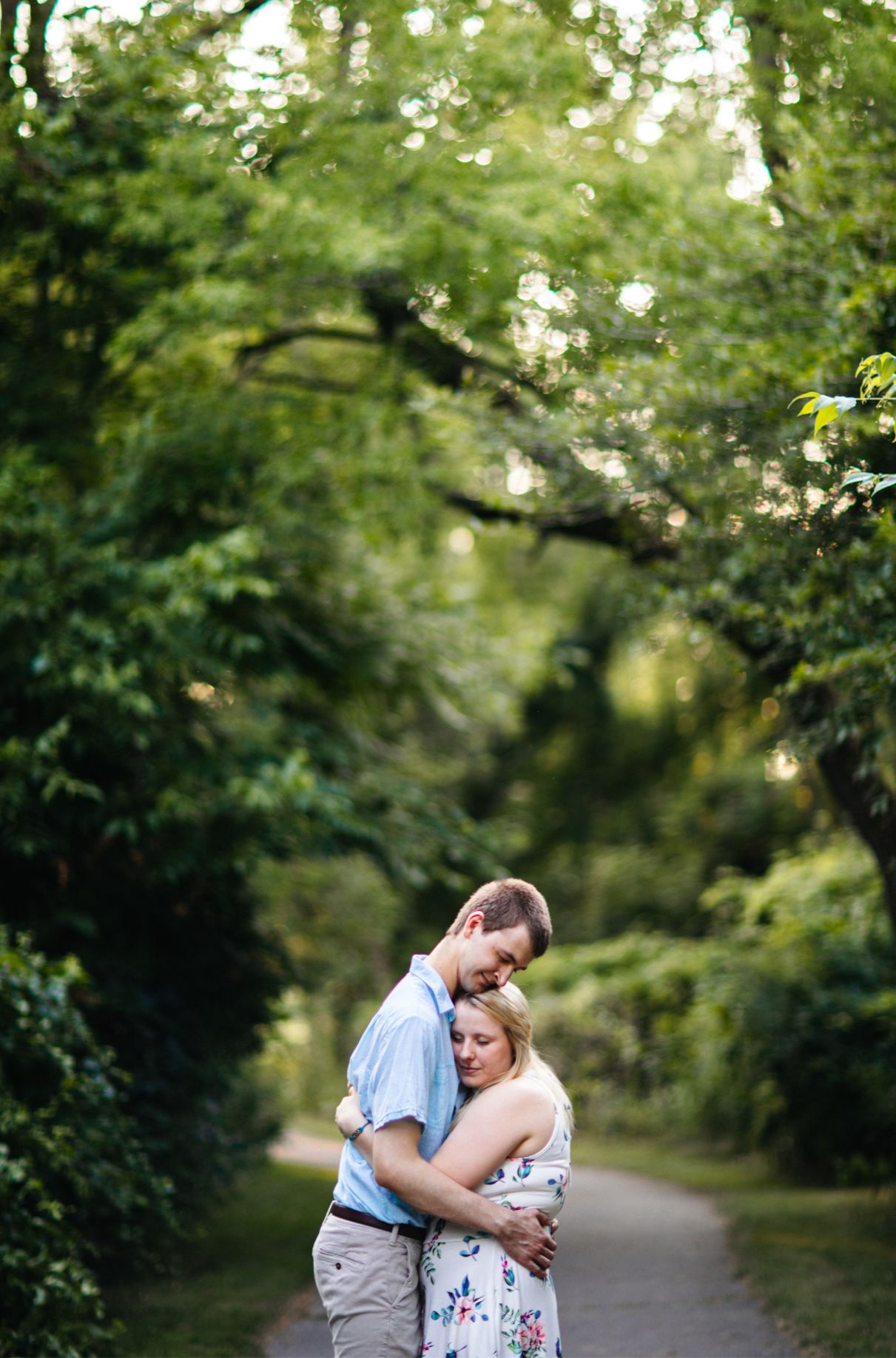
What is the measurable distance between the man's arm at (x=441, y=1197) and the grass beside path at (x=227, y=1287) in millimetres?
3671

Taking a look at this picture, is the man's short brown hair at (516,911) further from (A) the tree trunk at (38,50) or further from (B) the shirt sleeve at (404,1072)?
(A) the tree trunk at (38,50)

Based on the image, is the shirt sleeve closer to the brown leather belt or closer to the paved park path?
the brown leather belt

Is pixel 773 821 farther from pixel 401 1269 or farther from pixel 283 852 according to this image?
pixel 401 1269

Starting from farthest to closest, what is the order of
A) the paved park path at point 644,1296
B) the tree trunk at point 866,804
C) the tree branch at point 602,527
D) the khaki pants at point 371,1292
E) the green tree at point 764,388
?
the tree branch at point 602,527 < the tree trunk at point 866,804 < the paved park path at point 644,1296 < the green tree at point 764,388 < the khaki pants at point 371,1292

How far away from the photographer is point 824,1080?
992 centimetres

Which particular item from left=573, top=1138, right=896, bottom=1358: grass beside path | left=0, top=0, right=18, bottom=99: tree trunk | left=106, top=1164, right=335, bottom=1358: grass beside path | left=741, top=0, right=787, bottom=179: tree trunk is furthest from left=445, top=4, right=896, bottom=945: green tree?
left=106, top=1164, right=335, bottom=1358: grass beside path

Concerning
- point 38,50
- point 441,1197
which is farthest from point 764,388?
point 38,50

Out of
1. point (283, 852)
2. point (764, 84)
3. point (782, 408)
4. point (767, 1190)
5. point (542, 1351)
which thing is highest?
point (764, 84)

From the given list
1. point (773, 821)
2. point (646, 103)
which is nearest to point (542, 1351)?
point (646, 103)

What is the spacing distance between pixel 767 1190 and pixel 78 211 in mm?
10372

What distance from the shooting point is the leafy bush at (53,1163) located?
4.91 metres

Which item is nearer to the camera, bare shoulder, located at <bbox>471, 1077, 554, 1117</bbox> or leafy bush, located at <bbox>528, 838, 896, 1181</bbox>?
bare shoulder, located at <bbox>471, 1077, 554, 1117</bbox>

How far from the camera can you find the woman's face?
3105mm

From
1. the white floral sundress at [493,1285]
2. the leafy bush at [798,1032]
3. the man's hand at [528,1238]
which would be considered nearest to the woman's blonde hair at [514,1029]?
the white floral sundress at [493,1285]
